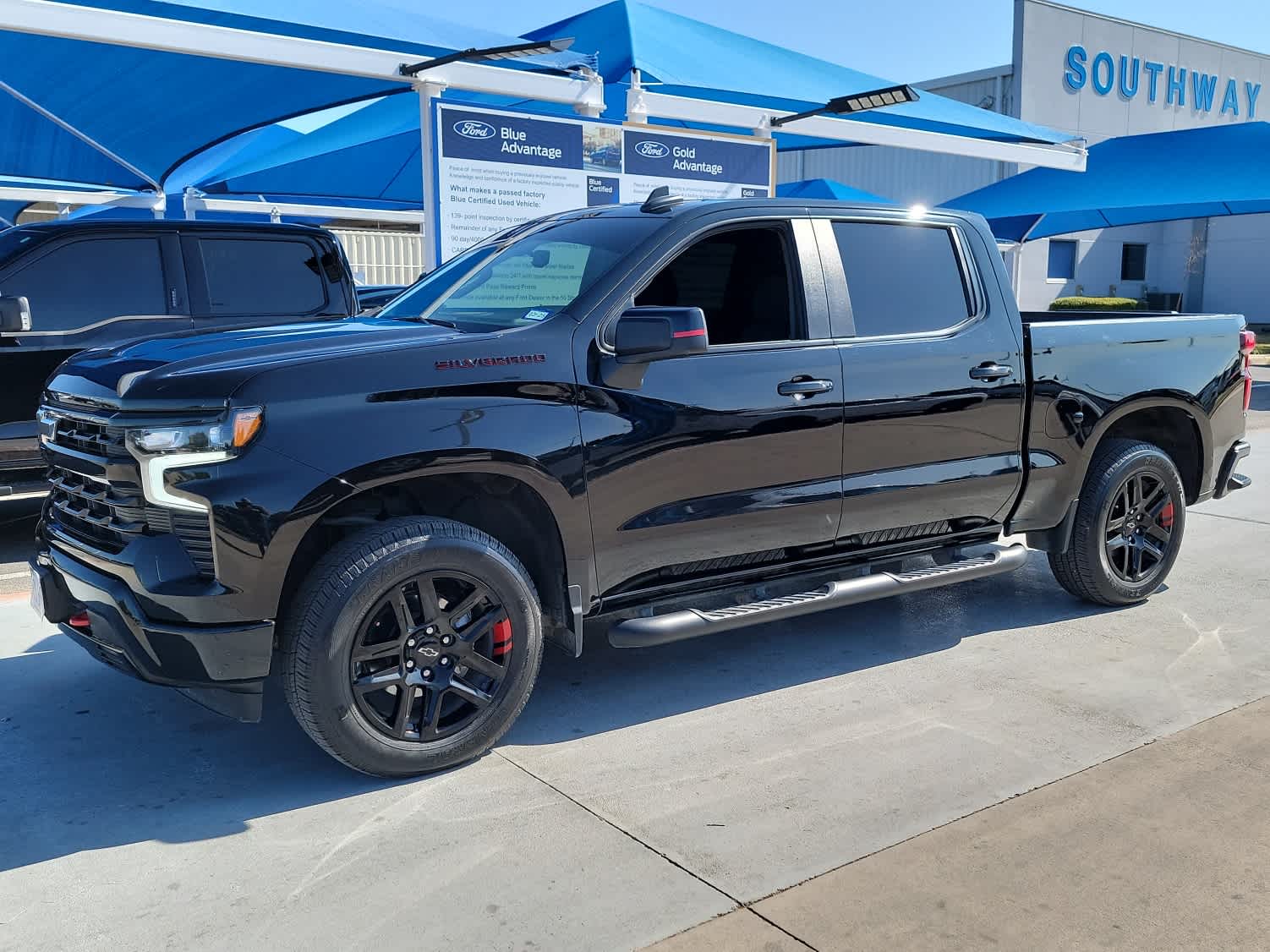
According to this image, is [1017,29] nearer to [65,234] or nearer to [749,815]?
[65,234]

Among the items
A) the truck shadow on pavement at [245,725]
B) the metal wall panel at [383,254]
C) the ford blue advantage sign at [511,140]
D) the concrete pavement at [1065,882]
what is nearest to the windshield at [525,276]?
the truck shadow on pavement at [245,725]

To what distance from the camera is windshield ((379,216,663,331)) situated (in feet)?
14.3

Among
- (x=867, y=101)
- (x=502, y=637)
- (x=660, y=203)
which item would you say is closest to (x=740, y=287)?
(x=660, y=203)

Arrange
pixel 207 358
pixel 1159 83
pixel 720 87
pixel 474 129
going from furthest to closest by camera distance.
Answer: pixel 1159 83, pixel 720 87, pixel 474 129, pixel 207 358

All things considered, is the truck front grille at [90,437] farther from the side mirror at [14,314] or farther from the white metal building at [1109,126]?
the white metal building at [1109,126]

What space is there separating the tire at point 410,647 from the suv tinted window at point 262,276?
4073mm

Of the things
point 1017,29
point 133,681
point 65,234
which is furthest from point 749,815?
point 1017,29

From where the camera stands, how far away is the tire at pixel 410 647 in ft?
11.7

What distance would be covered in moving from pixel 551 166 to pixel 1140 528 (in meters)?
5.62

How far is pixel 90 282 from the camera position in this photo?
6824 millimetres

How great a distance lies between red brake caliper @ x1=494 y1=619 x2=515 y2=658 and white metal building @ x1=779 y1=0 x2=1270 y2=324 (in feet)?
99.8

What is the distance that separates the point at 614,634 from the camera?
413 centimetres

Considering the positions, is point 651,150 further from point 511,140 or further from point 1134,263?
point 1134,263

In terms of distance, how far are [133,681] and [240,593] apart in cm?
161
